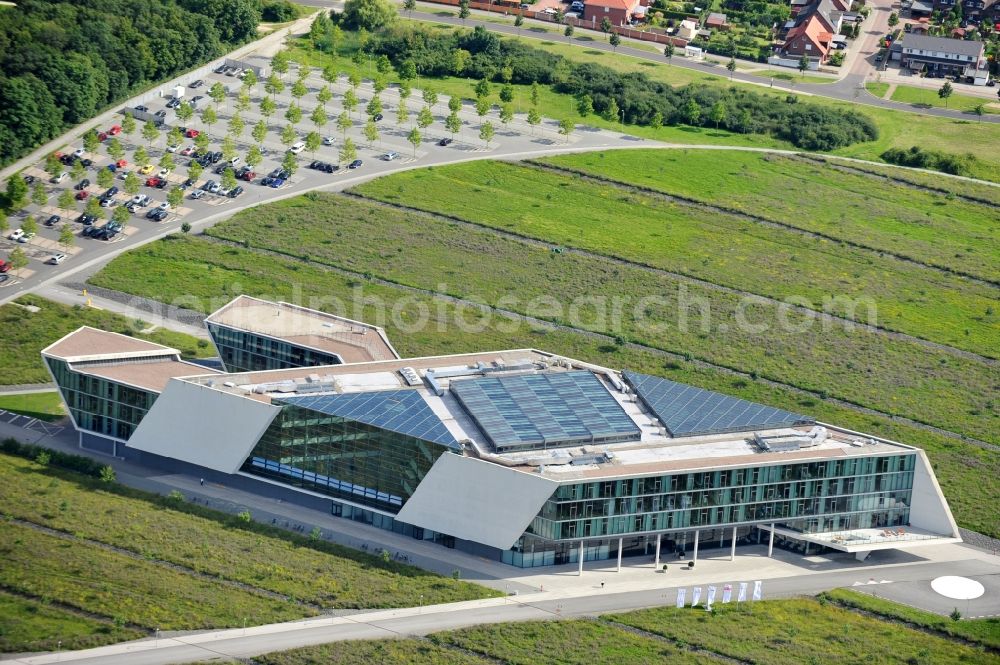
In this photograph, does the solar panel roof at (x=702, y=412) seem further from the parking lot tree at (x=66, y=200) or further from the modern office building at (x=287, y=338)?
the parking lot tree at (x=66, y=200)

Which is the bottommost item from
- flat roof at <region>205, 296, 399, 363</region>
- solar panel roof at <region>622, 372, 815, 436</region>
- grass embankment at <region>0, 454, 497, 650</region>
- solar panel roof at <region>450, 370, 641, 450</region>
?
grass embankment at <region>0, 454, 497, 650</region>

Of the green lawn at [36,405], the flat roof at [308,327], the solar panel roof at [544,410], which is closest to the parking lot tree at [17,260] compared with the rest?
the green lawn at [36,405]

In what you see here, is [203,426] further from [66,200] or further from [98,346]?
[66,200]

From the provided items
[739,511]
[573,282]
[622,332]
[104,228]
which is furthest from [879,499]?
[104,228]

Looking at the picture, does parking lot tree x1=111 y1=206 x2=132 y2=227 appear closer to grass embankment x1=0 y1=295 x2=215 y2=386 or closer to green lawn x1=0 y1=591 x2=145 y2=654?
grass embankment x1=0 y1=295 x2=215 y2=386

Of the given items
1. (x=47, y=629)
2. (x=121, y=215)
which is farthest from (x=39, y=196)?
(x=47, y=629)

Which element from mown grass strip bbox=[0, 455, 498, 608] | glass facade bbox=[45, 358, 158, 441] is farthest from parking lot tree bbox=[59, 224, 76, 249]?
mown grass strip bbox=[0, 455, 498, 608]

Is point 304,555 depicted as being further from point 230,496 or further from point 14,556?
point 14,556
